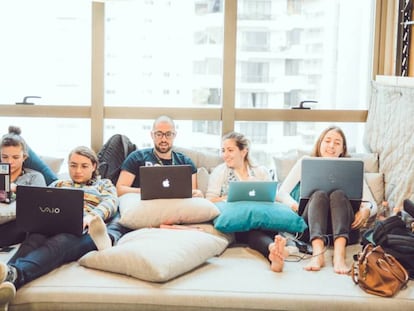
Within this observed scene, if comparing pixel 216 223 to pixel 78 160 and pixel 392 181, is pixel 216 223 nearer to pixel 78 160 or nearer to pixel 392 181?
pixel 78 160

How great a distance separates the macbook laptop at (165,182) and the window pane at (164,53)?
3.78 feet

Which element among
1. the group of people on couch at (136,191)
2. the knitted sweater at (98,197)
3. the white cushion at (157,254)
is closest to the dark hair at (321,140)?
the group of people on couch at (136,191)

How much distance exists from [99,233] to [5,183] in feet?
2.32

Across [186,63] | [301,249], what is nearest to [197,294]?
[301,249]

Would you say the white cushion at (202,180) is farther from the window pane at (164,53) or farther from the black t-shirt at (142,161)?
the window pane at (164,53)

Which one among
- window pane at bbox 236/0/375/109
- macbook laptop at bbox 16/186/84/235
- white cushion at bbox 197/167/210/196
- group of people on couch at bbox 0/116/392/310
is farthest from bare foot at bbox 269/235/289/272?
window pane at bbox 236/0/375/109

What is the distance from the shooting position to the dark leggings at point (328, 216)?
3.11 meters

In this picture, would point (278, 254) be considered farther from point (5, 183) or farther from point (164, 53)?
point (164, 53)

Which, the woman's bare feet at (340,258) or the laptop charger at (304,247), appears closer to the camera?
the woman's bare feet at (340,258)

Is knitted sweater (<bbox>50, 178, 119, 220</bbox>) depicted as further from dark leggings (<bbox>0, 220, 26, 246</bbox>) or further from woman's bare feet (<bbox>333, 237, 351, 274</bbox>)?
woman's bare feet (<bbox>333, 237, 351, 274</bbox>)

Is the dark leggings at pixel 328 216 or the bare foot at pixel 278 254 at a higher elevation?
the dark leggings at pixel 328 216

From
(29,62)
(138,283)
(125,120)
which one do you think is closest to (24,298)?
(138,283)

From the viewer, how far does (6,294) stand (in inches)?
94.1

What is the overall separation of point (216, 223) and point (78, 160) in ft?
2.90
